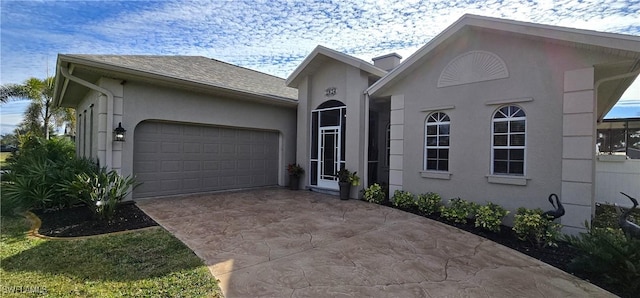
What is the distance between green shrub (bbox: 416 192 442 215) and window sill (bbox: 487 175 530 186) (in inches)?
50.5

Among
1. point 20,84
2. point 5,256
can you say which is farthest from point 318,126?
point 20,84

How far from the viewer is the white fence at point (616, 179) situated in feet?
30.4

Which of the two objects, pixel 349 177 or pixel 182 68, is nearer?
pixel 349 177

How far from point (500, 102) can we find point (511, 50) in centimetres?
117

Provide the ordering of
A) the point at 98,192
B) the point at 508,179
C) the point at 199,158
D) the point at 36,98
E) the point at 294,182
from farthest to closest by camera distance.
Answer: the point at 36,98
the point at 294,182
the point at 199,158
the point at 508,179
the point at 98,192

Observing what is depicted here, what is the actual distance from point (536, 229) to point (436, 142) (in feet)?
10.0

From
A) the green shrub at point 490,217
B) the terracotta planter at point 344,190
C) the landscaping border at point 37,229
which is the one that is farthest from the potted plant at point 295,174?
the green shrub at point 490,217

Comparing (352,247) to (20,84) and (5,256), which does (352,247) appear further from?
(20,84)

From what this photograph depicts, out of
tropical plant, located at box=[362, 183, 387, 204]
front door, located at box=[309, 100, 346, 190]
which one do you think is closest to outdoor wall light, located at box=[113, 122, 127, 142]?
front door, located at box=[309, 100, 346, 190]

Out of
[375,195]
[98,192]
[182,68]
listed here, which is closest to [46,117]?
[182,68]

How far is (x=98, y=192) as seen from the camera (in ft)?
20.1

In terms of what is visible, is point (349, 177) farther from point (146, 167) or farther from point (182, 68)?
point (182, 68)

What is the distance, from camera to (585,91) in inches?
217

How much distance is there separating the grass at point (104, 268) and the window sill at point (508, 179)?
6.18 meters
